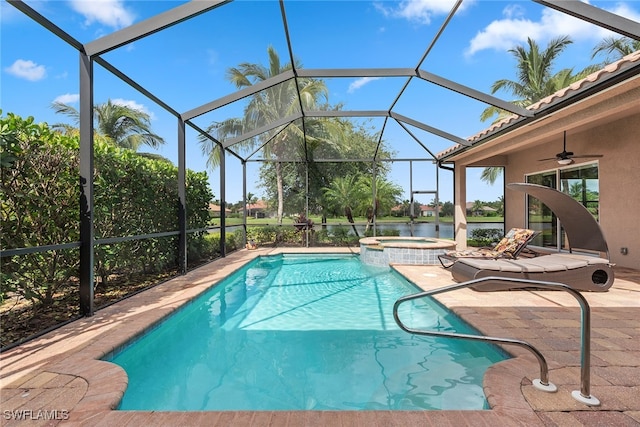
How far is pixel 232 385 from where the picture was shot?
2.99 meters

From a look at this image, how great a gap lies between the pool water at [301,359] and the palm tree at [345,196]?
743 cm

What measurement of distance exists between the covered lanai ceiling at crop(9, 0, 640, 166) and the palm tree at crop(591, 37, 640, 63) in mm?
10619

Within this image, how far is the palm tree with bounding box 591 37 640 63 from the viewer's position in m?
15.7

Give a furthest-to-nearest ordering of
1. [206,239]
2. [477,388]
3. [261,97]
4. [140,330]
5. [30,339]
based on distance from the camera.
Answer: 1. [261,97]
2. [206,239]
3. [140,330]
4. [30,339]
5. [477,388]

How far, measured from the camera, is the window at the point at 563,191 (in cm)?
787

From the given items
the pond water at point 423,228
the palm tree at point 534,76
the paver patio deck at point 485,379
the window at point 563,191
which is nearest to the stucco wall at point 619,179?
the window at point 563,191

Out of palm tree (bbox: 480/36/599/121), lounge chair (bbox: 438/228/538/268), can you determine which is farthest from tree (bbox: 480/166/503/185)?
lounge chair (bbox: 438/228/538/268)

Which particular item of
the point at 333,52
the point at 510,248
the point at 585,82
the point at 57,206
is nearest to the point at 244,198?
the point at 333,52

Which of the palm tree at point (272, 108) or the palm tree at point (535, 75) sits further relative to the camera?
the palm tree at point (535, 75)

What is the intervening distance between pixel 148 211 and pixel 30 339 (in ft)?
11.3

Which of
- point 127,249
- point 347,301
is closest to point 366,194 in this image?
point 347,301

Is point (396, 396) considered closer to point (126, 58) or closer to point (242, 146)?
point (126, 58)

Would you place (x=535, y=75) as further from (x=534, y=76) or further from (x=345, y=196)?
(x=345, y=196)

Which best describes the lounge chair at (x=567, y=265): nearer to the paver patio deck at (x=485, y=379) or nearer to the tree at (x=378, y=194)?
the paver patio deck at (x=485, y=379)
